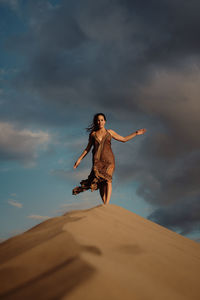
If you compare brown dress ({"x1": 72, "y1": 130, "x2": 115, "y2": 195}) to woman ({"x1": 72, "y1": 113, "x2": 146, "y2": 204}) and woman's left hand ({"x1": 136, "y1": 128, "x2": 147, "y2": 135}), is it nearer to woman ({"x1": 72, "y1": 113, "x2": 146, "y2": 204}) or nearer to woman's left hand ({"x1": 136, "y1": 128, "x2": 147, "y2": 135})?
woman ({"x1": 72, "y1": 113, "x2": 146, "y2": 204})

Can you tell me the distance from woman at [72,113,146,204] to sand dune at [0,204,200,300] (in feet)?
9.16

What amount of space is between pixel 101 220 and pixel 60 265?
107 cm

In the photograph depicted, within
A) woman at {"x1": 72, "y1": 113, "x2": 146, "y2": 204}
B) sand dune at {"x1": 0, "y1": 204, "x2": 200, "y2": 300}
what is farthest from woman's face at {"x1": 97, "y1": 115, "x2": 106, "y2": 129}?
sand dune at {"x1": 0, "y1": 204, "x2": 200, "y2": 300}

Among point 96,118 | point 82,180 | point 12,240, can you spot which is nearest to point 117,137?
point 96,118

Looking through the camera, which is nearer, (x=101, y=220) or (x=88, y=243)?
(x=88, y=243)

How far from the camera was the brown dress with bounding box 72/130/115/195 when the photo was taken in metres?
5.47

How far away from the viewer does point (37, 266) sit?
1.87m

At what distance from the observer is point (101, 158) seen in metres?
5.68

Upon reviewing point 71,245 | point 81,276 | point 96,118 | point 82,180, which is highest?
point 96,118

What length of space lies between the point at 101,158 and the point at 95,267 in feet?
13.3

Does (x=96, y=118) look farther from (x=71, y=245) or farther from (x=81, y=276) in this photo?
(x=81, y=276)

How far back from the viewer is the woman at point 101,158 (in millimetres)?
5492

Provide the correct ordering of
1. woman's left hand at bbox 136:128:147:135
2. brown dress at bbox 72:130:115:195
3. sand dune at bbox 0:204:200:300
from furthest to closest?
1. woman's left hand at bbox 136:128:147:135
2. brown dress at bbox 72:130:115:195
3. sand dune at bbox 0:204:200:300

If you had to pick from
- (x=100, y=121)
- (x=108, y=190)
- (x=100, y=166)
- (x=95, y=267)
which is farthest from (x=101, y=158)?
(x=95, y=267)
